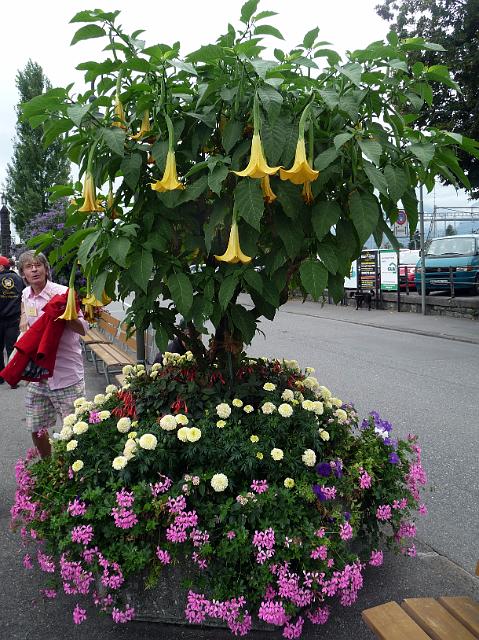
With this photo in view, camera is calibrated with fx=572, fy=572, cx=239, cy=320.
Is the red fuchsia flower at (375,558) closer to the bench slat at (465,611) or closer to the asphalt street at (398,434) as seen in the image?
the asphalt street at (398,434)

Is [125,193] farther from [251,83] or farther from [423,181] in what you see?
[423,181]

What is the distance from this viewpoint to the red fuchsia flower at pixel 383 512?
2807 mm

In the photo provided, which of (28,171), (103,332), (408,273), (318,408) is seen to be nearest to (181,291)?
(318,408)

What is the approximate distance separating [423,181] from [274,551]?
183cm

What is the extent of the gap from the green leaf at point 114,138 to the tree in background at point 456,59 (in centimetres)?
1228

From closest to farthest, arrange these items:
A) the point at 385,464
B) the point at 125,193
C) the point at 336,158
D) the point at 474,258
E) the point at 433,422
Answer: the point at 336,158 < the point at 125,193 < the point at 385,464 < the point at 433,422 < the point at 474,258

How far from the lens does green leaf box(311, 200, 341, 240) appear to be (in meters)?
2.32

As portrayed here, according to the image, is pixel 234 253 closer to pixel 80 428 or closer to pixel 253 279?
pixel 253 279

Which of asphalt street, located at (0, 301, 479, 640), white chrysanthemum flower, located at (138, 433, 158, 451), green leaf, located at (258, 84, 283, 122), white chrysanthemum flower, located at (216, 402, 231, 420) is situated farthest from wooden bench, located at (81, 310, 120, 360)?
green leaf, located at (258, 84, 283, 122)

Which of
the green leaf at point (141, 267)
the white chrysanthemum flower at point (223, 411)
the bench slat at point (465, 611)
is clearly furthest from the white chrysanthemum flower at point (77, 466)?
the bench slat at point (465, 611)

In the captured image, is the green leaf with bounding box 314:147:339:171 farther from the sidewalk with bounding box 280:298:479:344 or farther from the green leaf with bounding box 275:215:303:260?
the sidewalk with bounding box 280:298:479:344

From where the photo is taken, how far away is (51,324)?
4090 mm

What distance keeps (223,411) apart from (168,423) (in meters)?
0.28

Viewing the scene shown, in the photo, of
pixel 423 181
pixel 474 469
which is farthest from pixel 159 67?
pixel 474 469
